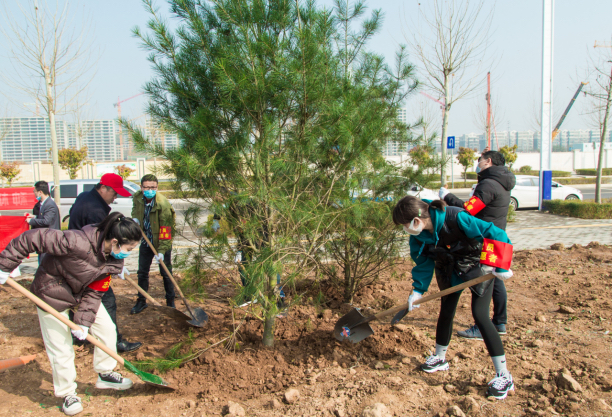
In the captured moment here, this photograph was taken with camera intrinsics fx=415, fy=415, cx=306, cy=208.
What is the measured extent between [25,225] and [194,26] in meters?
4.87

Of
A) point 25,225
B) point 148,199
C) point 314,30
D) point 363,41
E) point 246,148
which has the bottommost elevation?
point 25,225

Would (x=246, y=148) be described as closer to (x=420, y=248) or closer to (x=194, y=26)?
(x=194, y=26)

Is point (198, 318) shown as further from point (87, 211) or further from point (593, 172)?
point (593, 172)

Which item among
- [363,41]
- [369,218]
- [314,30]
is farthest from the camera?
[363,41]

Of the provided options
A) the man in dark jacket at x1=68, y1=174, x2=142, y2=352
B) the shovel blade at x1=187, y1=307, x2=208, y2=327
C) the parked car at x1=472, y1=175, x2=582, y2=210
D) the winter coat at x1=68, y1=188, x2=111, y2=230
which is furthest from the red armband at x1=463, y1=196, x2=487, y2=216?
the parked car at x1=472, y1=175, x2=582, y2=210

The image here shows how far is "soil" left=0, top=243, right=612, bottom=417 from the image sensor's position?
2.59 meters

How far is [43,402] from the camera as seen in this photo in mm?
2922

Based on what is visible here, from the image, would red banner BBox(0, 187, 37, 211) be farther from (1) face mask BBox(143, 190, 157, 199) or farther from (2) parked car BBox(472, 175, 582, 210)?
(2) parked car BBox(472, 175, 582, 210)

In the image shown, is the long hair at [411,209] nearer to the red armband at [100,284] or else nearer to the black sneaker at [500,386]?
the black sneaker at [500,386]

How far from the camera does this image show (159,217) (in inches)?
173

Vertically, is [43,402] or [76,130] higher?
[76,130]

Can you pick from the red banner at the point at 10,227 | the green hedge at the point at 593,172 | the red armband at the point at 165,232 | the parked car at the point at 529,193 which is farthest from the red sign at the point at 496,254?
the green hedge at the point at 593,172

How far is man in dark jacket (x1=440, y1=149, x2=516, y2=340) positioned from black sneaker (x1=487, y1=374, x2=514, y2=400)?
3.30 ft

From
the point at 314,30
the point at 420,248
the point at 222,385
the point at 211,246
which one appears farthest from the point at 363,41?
the point at 222,385
